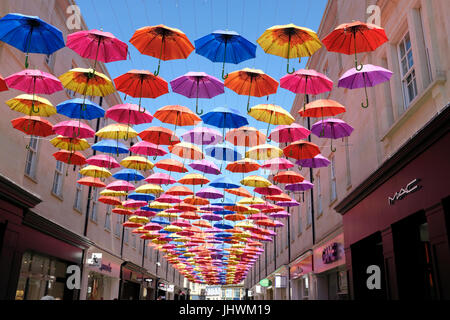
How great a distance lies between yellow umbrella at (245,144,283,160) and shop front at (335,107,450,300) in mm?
2724

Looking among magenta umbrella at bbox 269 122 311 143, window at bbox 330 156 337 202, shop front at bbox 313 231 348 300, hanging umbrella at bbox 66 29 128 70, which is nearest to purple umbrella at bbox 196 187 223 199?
window at bbox 330 156 337 202

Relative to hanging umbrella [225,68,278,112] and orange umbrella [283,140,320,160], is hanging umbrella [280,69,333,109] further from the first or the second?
orange umbrella [283,140,320,160]

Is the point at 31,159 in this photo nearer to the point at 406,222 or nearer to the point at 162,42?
the point at 162,42

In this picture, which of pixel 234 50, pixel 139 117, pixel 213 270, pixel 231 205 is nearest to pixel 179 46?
pixel 234 50

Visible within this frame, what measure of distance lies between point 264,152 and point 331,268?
21.1ft

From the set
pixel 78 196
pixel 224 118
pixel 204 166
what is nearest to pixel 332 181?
pixel 204 166

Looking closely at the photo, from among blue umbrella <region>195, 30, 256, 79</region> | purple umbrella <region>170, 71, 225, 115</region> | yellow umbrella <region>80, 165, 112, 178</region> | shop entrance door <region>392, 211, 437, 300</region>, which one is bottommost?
A: shop entrance door <region>392, 211, 437, 300</region>

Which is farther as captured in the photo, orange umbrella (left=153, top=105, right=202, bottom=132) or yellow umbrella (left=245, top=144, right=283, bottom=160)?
yellow umbrella (left=245, top=144, right=283, bottom=160)

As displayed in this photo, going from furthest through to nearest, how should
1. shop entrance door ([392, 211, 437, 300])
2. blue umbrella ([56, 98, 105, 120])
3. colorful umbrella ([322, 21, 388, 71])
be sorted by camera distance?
1. blue umbrella ([56, 98, 105, 120])
2. shop entrance door ([392, 211, 437, 300])
3. colorful umbrella ([322, 21, 388, 71])

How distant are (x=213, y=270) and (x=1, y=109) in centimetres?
4939

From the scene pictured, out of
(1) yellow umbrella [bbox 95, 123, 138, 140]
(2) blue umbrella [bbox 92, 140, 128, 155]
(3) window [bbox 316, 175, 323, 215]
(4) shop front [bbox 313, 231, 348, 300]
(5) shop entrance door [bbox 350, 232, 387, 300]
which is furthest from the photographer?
(3) window [bbox 316, 175, 323, 215]

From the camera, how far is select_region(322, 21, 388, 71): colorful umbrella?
8.77 metres

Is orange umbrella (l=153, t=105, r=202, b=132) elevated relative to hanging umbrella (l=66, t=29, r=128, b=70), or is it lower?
lower
